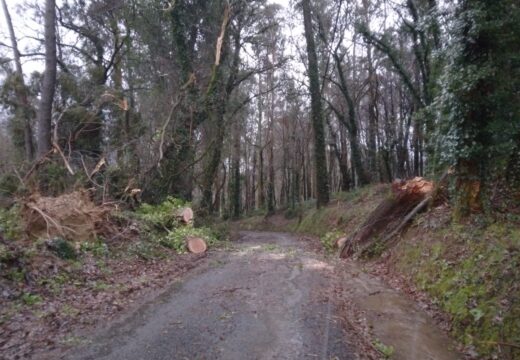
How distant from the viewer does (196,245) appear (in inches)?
434

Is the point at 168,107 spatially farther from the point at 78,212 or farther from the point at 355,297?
the point at 355,297

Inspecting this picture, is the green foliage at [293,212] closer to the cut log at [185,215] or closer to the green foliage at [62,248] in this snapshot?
the cut log at [185,215]

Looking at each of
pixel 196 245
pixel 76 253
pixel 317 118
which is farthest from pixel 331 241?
pixel 76 253

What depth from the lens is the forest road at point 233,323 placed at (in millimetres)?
4453

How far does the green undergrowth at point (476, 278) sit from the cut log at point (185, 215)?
6965 millimetres

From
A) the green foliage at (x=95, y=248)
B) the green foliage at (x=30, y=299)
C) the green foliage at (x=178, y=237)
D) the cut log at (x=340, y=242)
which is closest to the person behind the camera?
the green foliage at (x=30, y=299)

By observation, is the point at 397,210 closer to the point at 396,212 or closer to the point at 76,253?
the point at 396,212

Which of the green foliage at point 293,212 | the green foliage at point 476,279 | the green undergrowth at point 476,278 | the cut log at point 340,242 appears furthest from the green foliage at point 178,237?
the green foliage at point 293,212

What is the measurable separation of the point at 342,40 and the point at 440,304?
19.4 m

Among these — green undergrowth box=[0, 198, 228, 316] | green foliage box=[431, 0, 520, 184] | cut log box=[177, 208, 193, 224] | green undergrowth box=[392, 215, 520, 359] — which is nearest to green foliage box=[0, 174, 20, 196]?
green undergrowth box=[0, 198, 228, 316]

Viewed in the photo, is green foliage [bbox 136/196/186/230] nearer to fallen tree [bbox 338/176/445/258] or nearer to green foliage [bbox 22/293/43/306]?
green foliage [bbox 22/293/43/306]

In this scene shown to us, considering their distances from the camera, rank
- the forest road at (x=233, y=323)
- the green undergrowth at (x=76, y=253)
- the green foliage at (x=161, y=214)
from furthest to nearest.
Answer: the green foliage at (x=161, y=214) → the green undergrowth at (x=76, y=253) → the forest road at (x=233, y=323)

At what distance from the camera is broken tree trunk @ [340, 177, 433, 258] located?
9.68 meters

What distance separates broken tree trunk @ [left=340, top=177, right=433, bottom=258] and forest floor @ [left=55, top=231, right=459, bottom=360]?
234 centimetres
